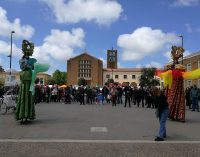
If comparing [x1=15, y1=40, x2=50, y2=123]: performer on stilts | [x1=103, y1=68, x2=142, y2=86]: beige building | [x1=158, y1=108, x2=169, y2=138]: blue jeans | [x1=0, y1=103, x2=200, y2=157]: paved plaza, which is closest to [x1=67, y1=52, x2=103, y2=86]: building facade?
[x1=103, y1=68, x2=142, y2=86]: beige building

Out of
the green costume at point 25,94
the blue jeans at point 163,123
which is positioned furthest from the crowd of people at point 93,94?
the blue jeans at point 163,123

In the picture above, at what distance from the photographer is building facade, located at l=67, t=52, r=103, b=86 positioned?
472 ft

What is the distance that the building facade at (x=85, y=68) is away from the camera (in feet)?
472

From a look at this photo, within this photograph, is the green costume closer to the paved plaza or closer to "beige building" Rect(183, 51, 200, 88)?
the paved plaza

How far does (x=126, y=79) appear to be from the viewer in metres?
150

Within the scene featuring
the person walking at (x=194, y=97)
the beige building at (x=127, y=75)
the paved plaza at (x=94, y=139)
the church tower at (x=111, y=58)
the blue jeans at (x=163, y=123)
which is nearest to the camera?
the paved plaza at (x=94, y=139)

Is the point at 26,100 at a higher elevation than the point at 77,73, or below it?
below

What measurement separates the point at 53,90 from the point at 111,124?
23.3 metres

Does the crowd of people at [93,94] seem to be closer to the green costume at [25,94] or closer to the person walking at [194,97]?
the person walking at [194,97]

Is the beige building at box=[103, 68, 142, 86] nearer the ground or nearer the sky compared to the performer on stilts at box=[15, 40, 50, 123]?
nearer the sky

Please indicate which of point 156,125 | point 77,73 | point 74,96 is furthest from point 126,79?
point 156,125
